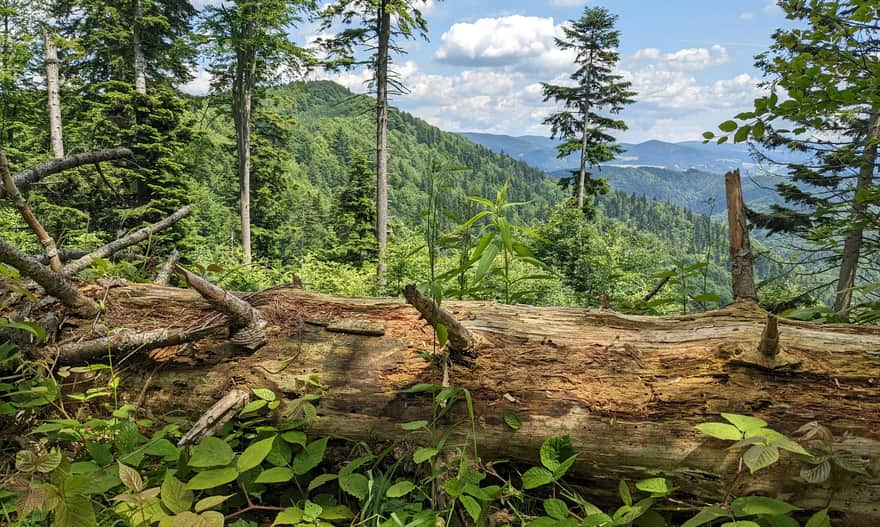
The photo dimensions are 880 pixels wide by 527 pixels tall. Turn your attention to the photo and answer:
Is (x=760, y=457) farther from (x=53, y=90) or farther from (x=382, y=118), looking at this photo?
(x=53, y=90)

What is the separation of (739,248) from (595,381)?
102cm

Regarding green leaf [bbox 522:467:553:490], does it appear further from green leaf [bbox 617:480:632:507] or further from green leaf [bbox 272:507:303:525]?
green leaf [bbox 272:507:303:525]

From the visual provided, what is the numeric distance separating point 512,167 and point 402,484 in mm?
171690

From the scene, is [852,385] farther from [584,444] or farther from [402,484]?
[402,484]

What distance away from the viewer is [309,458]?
1542 mm

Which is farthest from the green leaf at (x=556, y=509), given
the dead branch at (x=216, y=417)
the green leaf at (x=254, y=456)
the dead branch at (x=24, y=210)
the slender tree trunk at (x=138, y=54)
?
the slender tree trunk at (x=138, y=54)

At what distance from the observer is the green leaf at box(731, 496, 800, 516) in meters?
1.20

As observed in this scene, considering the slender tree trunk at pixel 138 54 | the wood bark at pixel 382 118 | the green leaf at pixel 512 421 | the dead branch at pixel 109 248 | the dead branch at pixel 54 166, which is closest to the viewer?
the green leaf at pixel 512 421

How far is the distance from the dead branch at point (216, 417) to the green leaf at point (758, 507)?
1.74 m

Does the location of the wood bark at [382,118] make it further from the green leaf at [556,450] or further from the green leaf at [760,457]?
the green leaf at [760,457]

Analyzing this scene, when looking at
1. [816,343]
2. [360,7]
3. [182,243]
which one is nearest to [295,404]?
[816,343]

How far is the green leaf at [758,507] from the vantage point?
1.20m

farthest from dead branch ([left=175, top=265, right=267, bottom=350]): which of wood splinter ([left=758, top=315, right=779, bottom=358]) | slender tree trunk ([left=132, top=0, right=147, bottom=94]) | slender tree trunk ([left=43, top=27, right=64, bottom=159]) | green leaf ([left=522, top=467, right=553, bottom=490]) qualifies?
slender tree trunk ([left=132, top=0, right=147, bottom=94])

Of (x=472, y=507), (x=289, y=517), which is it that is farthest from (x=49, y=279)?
(x=472, y=507)
